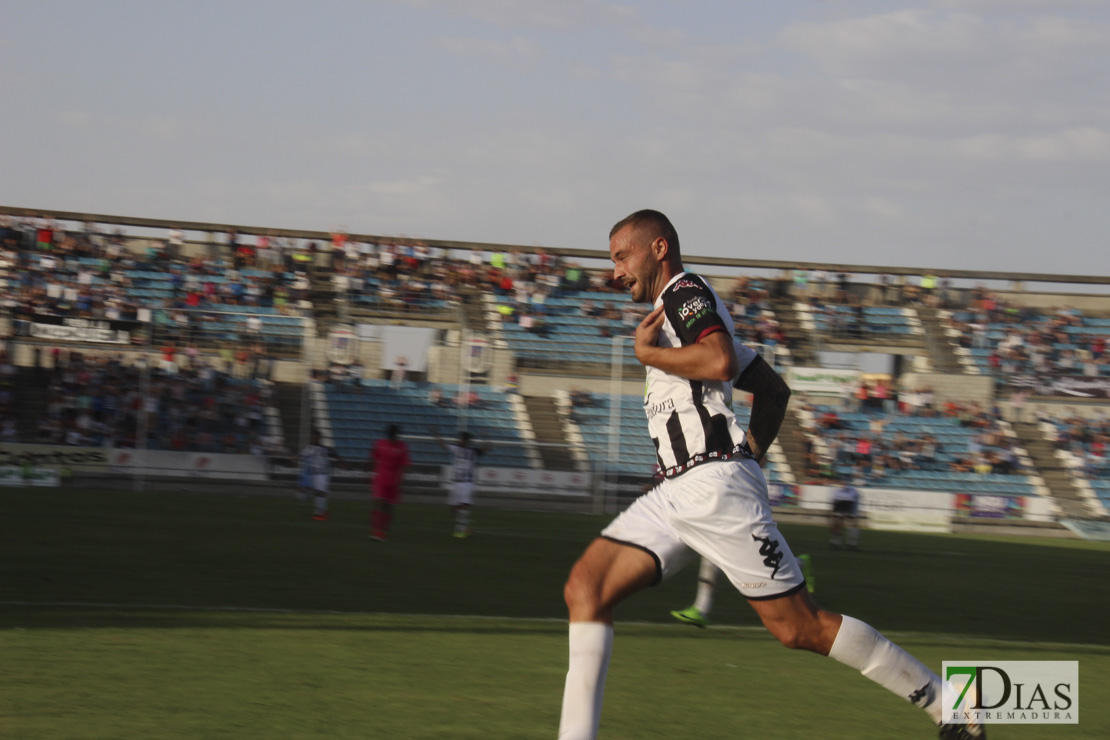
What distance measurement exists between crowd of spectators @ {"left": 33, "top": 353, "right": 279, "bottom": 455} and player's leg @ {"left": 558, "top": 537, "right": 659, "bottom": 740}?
28129 mm

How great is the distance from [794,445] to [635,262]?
32307 millimetres

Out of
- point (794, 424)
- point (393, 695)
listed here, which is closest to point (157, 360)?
point (794, 424)

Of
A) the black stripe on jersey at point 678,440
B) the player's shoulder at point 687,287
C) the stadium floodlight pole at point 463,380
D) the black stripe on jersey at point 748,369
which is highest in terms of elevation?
the player's shoulder at point 687,287

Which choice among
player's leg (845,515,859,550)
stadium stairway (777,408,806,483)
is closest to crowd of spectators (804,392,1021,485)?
stadium stairway (777,408,806,483)

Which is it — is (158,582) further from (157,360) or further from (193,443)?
(157,360)

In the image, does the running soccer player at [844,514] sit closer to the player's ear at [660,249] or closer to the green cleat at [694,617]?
the green cleat at [694,617]

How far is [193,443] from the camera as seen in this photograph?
3152cm

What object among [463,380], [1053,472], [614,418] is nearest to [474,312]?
[463,380]

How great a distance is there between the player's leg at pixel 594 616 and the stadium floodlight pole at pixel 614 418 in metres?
28.9

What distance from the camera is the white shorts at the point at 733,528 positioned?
4781mm

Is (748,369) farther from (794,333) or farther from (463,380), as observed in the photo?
(794,333)

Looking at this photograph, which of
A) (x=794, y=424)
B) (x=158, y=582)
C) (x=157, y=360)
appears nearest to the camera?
(x=158, y=582)

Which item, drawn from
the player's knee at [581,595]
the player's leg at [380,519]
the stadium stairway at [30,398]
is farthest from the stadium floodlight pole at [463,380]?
the player's knee at [581,595]

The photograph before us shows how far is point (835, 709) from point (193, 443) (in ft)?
88.5
